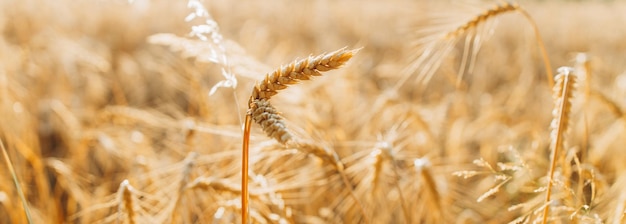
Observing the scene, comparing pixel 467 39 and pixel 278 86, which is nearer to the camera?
pixel 278 86

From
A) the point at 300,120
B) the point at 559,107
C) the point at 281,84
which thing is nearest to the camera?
the point at 281,84

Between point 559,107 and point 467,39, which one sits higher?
point 467,39

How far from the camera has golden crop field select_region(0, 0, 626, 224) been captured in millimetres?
813

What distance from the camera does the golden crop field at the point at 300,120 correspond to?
81cm

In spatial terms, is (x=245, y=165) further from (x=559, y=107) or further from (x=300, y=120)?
(x=300, y=120)

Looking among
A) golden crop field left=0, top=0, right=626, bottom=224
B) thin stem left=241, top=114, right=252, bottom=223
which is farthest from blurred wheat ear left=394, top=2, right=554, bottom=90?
thin stem left=241, top=114, right=252, bottom=223

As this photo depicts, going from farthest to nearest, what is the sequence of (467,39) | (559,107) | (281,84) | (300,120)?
(300,120), (467,39), (559,107), (281,84)

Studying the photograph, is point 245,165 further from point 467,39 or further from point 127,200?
point 467,39

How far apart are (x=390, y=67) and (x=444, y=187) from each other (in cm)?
155

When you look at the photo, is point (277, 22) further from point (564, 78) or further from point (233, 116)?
point (564, 78)

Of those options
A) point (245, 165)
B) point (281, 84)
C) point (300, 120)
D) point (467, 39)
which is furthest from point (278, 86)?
point (300, 120)

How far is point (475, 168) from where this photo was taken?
1876 millimetres

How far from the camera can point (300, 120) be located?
5.12 feet

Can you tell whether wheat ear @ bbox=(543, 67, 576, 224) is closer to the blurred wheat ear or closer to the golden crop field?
the golden crop field
